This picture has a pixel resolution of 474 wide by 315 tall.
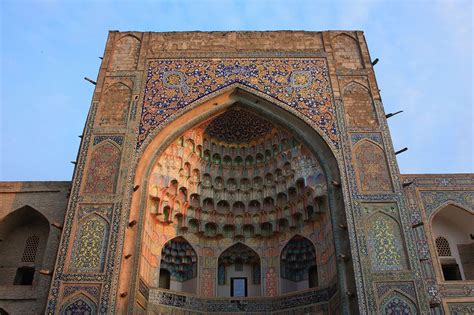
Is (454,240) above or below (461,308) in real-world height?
above

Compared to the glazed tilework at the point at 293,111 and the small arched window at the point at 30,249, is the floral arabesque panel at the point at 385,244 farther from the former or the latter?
the small arched window at the point at 30,249

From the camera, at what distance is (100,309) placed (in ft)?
24.8

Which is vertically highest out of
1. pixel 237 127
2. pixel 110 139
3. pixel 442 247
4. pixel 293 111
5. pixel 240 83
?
pixel 240 83

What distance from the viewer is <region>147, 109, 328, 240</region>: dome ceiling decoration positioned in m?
10.1

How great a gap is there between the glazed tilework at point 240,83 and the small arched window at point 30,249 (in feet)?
10.4

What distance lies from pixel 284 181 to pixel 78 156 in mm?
4320

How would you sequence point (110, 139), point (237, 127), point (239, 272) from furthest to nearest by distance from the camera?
point (237, 127), point (239, 272), point (110, 139)

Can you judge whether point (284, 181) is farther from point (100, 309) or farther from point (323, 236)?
point (100, 309)

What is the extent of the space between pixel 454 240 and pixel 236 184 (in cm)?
480

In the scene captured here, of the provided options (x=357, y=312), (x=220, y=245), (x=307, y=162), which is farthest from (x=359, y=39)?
(x=357, y=312)

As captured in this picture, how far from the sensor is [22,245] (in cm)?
1005

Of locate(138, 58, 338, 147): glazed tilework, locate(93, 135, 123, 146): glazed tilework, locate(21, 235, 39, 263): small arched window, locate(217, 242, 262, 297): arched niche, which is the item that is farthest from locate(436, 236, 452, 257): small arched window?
locate(21, 235, 39, 263): small arched window

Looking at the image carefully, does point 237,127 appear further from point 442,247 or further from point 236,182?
point 442,247

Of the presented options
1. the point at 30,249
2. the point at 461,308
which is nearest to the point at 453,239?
the point at 461,308
